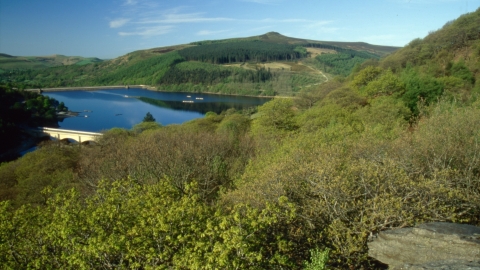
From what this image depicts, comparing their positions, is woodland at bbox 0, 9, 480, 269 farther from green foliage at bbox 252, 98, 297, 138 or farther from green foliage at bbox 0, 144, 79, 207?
green foliage at bbox 252, 98, 297, 138

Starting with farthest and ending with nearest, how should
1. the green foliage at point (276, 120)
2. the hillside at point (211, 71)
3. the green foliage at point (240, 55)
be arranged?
the green foliage at point (240, 55), the hillside at point (211, 71), the green foliage at point (276, 120)

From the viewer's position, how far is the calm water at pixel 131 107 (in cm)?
7389

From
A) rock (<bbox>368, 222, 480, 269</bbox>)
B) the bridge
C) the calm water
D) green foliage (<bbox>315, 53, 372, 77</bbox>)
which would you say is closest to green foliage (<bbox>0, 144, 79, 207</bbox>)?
rock (<bbox>368, 222, 480, 269</bbox>)

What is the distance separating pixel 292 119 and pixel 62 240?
2314cm

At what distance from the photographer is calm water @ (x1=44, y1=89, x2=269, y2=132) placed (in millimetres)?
73894

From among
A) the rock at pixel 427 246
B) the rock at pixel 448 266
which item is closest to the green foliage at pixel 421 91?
the rock at pixel 427 246

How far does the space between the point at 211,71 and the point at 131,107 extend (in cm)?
5708

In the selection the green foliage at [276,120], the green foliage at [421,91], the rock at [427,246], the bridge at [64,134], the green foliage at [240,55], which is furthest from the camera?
the green foliage at [240,55]

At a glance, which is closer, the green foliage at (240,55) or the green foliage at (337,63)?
the green foliage at (337,63)

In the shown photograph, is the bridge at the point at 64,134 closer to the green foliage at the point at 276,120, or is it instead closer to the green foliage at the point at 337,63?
the green foliage at the point at 276,120

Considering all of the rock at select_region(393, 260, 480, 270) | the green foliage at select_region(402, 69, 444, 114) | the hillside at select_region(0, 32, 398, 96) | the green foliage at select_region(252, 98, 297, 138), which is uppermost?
the hillside at select_region(0, 32, 398, 96)

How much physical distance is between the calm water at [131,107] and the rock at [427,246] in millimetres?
64868

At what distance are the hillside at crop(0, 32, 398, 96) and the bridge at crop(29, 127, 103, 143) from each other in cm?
6449

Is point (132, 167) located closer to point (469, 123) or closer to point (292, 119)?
point (292, 119)
